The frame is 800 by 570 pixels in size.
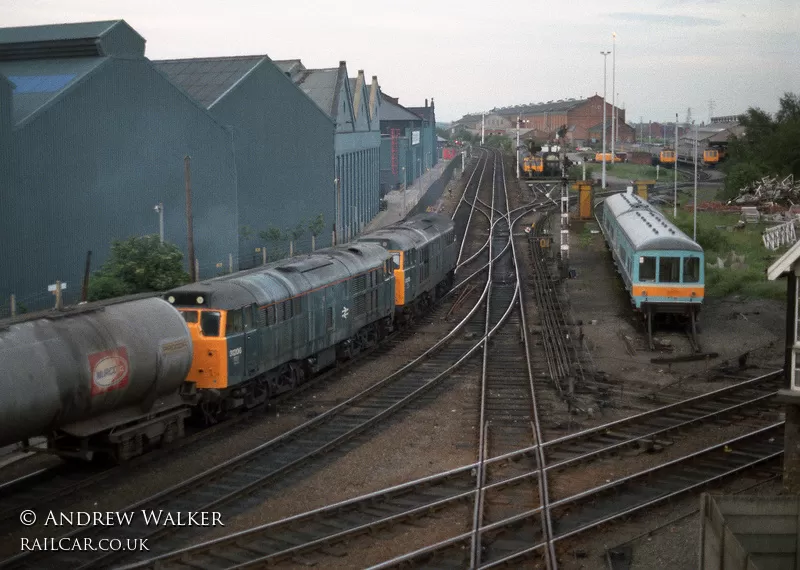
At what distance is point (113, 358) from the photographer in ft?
51.0

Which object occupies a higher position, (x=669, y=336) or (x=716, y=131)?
(x=716, y=131)

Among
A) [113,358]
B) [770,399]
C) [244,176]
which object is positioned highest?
[244,176]

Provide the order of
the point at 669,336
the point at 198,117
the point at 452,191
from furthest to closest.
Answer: the point at 452,191 → the point at 198,117 → the point at 669,336

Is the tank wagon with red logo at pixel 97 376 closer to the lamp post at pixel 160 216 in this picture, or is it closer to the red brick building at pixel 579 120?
the lamp post at pixel 160 216

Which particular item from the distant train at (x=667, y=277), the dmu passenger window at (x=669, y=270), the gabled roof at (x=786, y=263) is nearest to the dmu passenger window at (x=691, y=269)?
the distant train at (x=667, y=277)

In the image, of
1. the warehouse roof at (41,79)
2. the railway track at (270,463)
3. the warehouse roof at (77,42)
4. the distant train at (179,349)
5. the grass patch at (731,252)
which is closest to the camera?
the railway track at (270,463)

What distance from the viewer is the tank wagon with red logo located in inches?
549

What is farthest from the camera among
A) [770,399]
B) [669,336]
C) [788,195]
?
[788,195]

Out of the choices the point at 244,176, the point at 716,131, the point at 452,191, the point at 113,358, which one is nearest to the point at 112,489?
the point at 113,358

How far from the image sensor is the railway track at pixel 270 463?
13336 millimetres

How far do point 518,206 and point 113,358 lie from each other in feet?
175

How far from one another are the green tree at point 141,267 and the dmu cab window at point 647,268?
13841 mm

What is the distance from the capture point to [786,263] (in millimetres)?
14930

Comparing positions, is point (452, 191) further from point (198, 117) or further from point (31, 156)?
point (31, 156)
